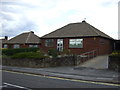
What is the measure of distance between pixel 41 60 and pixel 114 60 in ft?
25.4

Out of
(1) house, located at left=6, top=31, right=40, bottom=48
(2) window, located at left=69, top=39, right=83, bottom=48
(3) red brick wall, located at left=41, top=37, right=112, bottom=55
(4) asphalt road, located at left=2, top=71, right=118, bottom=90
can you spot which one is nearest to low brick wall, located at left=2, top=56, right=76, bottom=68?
(4) asphalt road, located at left=2, top=71, right=118, bottom=90

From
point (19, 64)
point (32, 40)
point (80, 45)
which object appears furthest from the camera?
point (32, 40)

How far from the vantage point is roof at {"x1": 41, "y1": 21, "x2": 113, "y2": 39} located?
2784 cm

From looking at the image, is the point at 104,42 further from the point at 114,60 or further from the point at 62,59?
the point at 114,60

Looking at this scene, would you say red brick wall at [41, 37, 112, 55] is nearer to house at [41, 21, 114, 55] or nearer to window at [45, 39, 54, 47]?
house at [41, 21, 114, 55]

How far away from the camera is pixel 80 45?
27891 mm

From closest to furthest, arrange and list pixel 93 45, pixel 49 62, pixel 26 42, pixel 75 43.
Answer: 1. pixel 49 62
2. pixel 93 45
3. pixel 75 43
4. pixel 26 42

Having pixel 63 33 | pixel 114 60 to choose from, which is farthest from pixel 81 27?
pixel 114 60

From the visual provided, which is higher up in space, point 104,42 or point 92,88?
point 104,42

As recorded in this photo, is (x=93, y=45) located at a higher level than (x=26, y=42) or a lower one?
lower

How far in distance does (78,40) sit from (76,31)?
2608 mm

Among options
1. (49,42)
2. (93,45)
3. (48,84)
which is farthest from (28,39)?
(48,84)

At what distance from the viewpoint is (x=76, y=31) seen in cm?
2988

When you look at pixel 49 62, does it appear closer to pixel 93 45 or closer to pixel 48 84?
pixel 48 84
